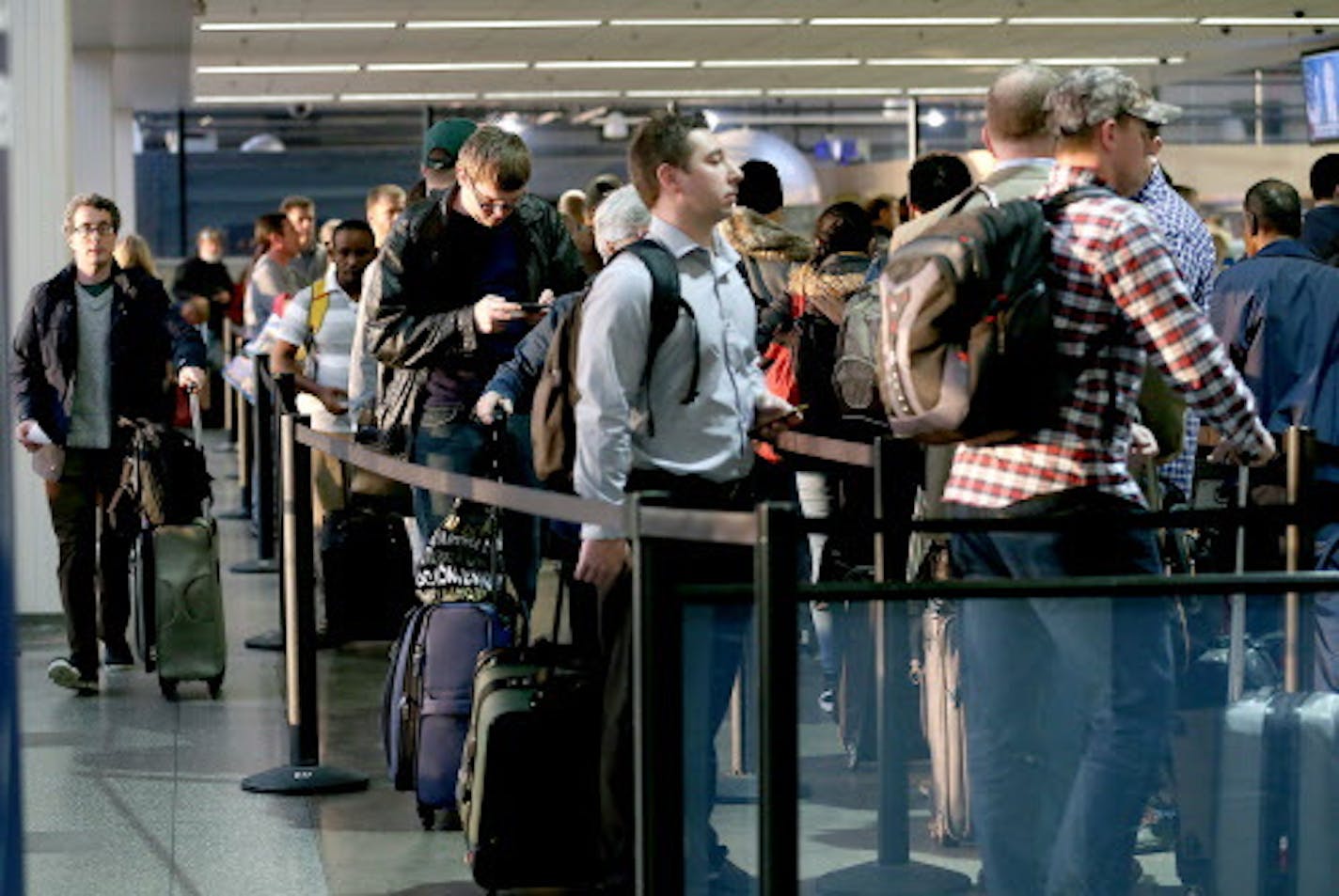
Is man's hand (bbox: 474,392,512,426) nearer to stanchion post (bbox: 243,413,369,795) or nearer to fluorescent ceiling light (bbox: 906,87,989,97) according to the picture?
stanchion post (bbox: 243,413,369,795)

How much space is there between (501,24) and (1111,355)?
20.7 metres

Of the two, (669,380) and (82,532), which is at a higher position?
(669,380)

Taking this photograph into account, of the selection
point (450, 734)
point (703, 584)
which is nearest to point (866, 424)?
point (450, 734)

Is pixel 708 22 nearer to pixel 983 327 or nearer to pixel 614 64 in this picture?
pixel 614 64

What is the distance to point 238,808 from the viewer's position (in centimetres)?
704

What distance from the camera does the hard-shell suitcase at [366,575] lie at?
1005cm

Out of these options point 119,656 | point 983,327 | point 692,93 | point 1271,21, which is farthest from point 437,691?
point 692,93

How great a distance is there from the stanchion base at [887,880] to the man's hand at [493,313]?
2.21m

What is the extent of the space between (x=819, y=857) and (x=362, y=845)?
1785 mm

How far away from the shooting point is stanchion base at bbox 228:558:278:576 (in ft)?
43.0

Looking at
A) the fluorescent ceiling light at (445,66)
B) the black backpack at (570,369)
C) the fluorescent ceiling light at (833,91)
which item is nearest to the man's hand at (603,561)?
the black backpack at (570,369)

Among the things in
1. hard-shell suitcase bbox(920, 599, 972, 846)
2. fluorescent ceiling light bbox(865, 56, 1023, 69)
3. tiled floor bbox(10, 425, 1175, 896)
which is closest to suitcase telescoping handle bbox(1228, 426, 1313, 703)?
tiled floor bbox(10, 425, 1175, 896)

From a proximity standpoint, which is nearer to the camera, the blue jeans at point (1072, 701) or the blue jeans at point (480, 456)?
the blue jeans at point (1072, 701)

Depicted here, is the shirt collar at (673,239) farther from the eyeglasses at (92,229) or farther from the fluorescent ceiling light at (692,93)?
the fluorescent ceiling light at (692,93)
